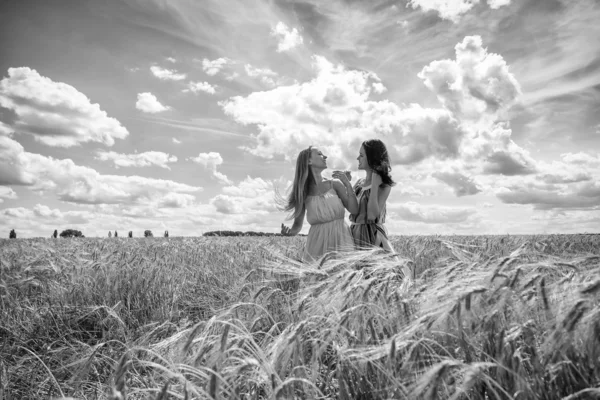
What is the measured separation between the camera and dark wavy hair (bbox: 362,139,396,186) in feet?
17.2

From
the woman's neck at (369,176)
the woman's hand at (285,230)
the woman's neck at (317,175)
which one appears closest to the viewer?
the woman's neck at (369,176)

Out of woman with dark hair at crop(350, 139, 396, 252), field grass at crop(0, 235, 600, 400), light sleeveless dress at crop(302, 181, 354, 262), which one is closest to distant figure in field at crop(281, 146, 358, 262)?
light sleeveless dress at crop(302, 181, 354, 262)

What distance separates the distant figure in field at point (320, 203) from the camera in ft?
18.6

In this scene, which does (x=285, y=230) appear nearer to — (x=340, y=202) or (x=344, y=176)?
(x=340, y=202)

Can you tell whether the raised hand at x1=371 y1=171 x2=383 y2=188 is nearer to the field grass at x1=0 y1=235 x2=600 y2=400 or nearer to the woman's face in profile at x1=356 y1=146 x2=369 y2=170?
the woman's face in profile at x1=356 y1=146 x2=369 y2=170

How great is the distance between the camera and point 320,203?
19.1 feet

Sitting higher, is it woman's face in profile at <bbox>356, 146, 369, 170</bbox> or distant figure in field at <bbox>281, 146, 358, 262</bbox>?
woman's face in profile at <bbox>356, 146, 369, 170</bbox>

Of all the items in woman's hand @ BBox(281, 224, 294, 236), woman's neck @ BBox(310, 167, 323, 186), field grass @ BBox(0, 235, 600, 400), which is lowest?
field grass @ BBox(0, 235, 600, 400)

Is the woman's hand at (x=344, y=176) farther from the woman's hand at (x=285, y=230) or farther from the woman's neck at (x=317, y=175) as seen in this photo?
the woman's hand at (x=285, y=230)

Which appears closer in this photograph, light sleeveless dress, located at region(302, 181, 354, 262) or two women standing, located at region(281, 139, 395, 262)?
two women standing, located at region(281, 139, 395, 262)

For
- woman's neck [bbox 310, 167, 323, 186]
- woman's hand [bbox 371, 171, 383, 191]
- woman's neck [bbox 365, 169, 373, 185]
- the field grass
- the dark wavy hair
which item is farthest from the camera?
woman's neck [bbox 310, 167, 323, 186]

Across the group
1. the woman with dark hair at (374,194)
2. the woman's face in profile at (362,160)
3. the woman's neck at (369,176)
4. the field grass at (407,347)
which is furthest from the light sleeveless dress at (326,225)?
the field grass at (407,347)

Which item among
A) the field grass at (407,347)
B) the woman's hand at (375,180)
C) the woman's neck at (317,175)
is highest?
the woman's neck at (317,175)

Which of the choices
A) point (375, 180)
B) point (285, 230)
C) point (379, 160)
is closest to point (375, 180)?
point (375, 180)
